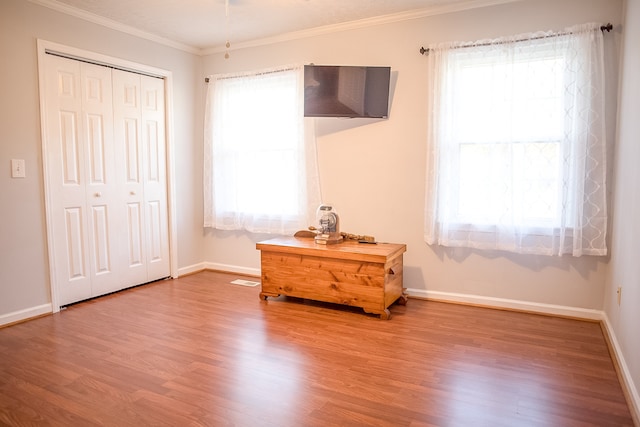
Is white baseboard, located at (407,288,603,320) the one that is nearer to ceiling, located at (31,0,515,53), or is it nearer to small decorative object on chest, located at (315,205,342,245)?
small decorative object on chest, located at (315,205,342,245)

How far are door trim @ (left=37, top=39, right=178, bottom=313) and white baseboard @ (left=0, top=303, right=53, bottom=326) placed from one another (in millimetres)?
53

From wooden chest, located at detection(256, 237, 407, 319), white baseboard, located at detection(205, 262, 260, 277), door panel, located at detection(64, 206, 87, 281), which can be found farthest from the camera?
white baseboard, located at detection(205, 262, 260, 277)

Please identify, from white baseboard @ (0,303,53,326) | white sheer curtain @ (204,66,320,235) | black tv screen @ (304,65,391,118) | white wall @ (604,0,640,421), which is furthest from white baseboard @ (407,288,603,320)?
white baseboard @ (0,303,53,326)

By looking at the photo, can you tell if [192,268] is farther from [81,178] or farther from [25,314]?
[25,314]

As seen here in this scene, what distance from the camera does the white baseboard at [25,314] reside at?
3059 millimetres

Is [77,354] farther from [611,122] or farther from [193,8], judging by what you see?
[611,122]

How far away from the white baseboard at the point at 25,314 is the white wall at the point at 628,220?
3840mm

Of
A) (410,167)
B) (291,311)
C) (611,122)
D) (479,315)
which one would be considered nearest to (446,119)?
(410,167)

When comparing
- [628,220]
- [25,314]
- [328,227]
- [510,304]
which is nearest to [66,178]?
[25,314]

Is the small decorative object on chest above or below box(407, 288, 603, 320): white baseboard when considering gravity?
above

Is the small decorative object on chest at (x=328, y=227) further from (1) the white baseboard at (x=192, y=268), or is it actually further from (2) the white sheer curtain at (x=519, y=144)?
(1) the white baseboard at (x=192, y=268)

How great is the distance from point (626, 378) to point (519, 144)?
1.72m

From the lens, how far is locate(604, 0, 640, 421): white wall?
2.11m

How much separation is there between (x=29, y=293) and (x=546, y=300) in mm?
3968
